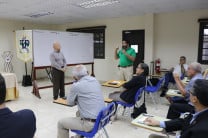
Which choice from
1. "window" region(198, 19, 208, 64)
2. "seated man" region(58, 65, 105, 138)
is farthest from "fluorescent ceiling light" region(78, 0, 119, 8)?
"seated man" region(58, 65, 105, 138)

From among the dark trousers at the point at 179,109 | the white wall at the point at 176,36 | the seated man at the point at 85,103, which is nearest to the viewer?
the seated man at the point at 85,103

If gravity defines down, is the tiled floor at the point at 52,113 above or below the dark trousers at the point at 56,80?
below

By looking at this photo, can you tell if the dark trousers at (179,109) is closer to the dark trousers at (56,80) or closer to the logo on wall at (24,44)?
the dark trousers at (56,80)

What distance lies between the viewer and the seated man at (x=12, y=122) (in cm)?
118

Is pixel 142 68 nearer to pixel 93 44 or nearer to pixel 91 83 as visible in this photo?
pixel 91 83

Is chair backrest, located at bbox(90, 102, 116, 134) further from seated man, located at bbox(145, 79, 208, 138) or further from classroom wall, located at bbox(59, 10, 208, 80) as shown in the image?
classroom wall, located at bbox(59, 10, 208, 80)

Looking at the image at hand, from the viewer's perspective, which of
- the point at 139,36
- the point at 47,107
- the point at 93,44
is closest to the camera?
the point at 47,107

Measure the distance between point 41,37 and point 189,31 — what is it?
14.1 ft

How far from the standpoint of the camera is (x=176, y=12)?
599cm

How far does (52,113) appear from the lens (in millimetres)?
4184

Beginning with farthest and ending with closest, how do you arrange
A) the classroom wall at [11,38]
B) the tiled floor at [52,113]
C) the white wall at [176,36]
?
the classroom wall at [11,38] → the white wall at [176,36] → the tiled floor at [52,113]

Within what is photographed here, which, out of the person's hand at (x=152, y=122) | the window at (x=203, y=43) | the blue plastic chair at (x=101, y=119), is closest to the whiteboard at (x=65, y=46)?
the window at (x=203, y=43)

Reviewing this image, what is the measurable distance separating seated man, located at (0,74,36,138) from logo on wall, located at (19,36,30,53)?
493 cm

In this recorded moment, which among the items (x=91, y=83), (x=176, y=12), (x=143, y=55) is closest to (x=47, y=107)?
(x=91, y=83)
